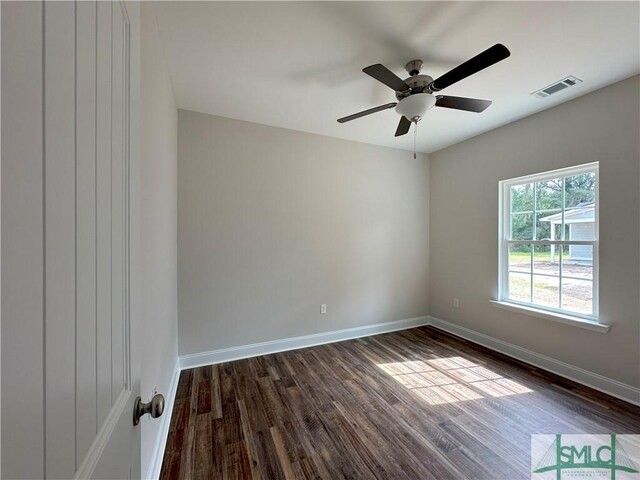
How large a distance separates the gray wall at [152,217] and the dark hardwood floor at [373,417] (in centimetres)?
41

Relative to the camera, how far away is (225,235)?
279 centimetres

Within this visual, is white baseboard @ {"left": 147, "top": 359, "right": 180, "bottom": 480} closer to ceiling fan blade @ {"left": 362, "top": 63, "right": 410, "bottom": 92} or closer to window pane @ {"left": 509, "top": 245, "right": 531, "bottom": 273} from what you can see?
ceiling fan blade @ {"left": 362, "top": 63, "right": 410, "bottom": 92}

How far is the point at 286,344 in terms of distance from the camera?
3.05 metres

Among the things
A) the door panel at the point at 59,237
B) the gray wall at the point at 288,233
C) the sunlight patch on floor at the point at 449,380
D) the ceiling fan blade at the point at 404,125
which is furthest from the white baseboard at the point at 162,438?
the ceiling fan blade at the point at 404,125

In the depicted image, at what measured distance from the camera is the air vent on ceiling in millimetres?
2131

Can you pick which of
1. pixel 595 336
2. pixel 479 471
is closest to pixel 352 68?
pixel 479 471

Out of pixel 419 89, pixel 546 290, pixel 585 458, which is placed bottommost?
pixel 585 458

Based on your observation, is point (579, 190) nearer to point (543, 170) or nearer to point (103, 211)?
point (543, 170)

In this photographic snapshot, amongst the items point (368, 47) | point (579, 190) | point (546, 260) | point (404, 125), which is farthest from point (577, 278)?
point (368, 47)

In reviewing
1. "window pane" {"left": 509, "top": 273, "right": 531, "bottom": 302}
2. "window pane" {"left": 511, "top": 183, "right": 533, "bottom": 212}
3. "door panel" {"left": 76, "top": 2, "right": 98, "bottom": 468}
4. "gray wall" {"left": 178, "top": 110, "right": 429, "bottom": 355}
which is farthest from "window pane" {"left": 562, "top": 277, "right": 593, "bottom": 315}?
"door panel" {"left": 76, "top": 2, "right": 98, "bottom": 468}

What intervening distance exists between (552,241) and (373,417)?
244 cm

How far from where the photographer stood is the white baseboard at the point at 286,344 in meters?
2.68

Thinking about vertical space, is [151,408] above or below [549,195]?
below

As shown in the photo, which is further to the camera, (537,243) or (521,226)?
(521,226)
